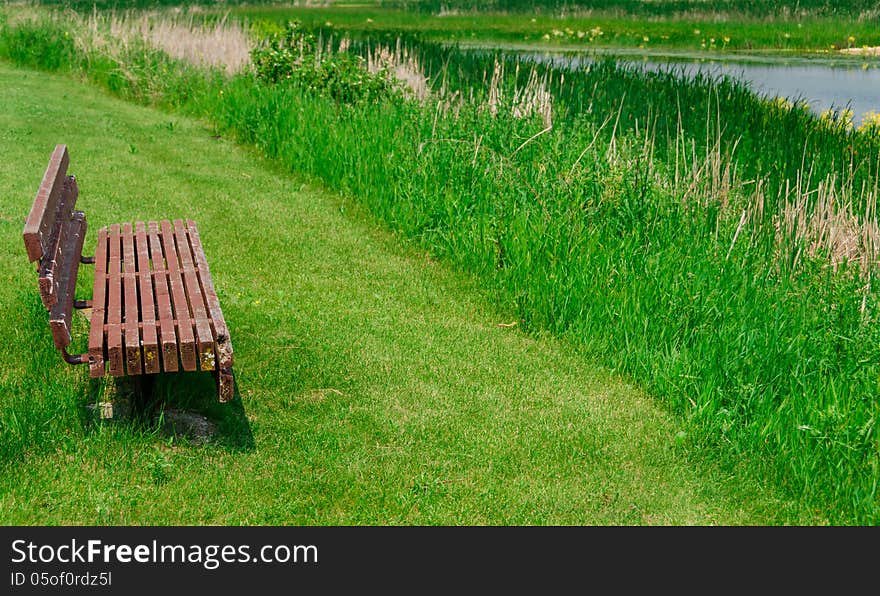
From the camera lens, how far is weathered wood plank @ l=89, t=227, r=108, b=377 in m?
4.10

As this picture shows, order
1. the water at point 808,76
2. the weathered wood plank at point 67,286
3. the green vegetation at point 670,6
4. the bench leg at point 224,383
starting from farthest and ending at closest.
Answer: the green vegetation at point 670,6 < the water at point 808,76 < the weathered wood plank at point 67,286 < the bench leg at point 224,383

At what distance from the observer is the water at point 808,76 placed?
15594 millimetres

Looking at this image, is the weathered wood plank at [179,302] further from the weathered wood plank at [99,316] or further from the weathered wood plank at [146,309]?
the weathered wood plank at [99,316]

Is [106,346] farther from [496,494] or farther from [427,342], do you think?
[427,342]

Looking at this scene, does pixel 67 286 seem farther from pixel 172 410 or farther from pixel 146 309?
Answer: pixel 172 410

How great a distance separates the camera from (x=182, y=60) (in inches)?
585

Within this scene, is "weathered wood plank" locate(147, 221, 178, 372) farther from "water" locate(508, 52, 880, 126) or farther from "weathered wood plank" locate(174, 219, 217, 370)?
"water" locate(508, 52, 880, 126)

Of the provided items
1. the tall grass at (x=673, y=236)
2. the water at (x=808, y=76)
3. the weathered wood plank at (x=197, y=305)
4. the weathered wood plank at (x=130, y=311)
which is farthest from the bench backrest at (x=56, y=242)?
Answer: the water at (x=808, y=76)

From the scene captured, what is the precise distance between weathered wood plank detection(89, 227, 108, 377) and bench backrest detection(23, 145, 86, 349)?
11cm

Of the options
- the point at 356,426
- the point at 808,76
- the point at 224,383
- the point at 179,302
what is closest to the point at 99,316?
the point at 179,302

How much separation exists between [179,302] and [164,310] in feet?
0.39

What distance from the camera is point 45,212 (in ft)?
15.0

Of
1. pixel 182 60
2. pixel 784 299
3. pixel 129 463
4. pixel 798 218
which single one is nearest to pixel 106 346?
pixel 129 463

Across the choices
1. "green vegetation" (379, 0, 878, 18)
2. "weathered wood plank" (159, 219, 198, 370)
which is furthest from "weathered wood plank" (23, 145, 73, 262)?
"green vegetation" (379, 0, 878, 18)
